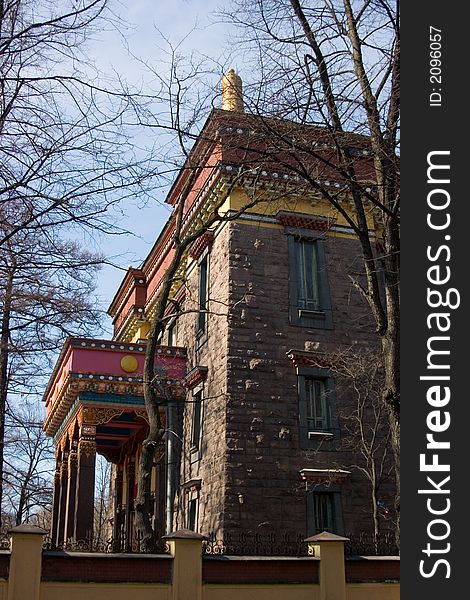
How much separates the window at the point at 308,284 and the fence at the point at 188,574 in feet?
25.2

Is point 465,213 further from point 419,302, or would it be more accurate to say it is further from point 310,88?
point 310,88

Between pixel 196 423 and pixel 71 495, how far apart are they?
412 cm

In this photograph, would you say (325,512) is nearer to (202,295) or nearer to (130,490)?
(202,295)

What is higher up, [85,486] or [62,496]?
[62,496]

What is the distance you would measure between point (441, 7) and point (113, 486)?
2667cm

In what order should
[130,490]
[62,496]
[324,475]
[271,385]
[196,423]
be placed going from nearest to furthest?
[324,475] → [271,385] → [196,423] → [62,496] → [130,490]

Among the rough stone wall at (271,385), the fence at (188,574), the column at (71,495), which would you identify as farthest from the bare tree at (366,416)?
the column at (71,495)

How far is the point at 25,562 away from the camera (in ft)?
35.4

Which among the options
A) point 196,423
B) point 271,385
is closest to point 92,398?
point 196,423

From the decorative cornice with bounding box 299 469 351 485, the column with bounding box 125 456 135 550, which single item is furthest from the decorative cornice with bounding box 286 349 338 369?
the column with bounding box 125 456 135 550

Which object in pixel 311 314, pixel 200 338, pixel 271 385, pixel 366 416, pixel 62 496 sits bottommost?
pixel 62 496

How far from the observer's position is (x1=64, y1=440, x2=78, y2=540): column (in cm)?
2058

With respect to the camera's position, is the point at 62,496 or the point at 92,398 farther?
the point at 62,496

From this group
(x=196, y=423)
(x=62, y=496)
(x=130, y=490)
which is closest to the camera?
(x=196, y=423)
